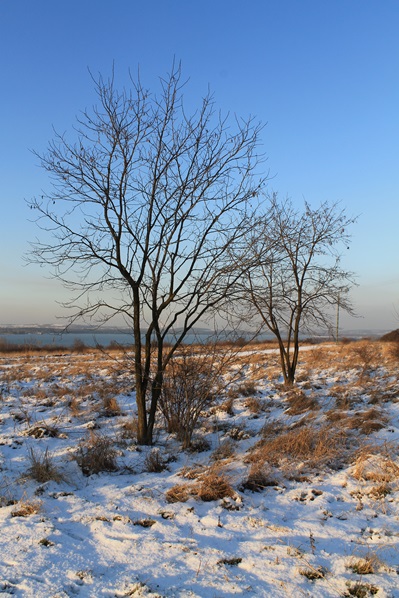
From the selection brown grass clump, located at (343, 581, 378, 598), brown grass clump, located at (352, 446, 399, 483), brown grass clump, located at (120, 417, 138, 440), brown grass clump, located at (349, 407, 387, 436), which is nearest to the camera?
brown grass clump, located at (343, 581, 378, 598)

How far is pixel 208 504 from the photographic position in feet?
14.9

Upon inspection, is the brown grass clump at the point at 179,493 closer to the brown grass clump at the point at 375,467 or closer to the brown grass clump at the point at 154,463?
the brown grass clump at the point at 154,463

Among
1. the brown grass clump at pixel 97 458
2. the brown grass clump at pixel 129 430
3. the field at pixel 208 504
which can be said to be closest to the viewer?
the field at pixel 208 504

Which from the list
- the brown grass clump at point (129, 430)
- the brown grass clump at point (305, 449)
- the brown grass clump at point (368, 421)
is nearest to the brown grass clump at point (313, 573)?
the brown grass clump at point (305, 449)

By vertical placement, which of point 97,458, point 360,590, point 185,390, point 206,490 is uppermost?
point 185,390

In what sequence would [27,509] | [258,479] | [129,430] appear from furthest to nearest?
[129,430]
[258,479]
[27,509]

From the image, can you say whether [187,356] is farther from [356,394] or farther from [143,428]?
[356,394]

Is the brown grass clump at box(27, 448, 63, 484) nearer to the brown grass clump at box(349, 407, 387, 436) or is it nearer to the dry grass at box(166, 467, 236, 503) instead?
the dry grass at box(166, 467, 236, 503)

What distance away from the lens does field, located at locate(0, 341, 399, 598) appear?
3172mm

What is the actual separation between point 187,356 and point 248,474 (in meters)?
2.46

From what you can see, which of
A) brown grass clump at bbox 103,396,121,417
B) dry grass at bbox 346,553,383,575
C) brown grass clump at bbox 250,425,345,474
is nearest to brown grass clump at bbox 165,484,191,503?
brown grass clump at bbox 250,425,345,474

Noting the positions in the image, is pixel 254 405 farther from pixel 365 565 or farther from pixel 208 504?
pixel 365 565

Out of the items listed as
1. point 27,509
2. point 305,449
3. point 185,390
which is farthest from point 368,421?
point 27,509

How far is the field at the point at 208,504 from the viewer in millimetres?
3172
